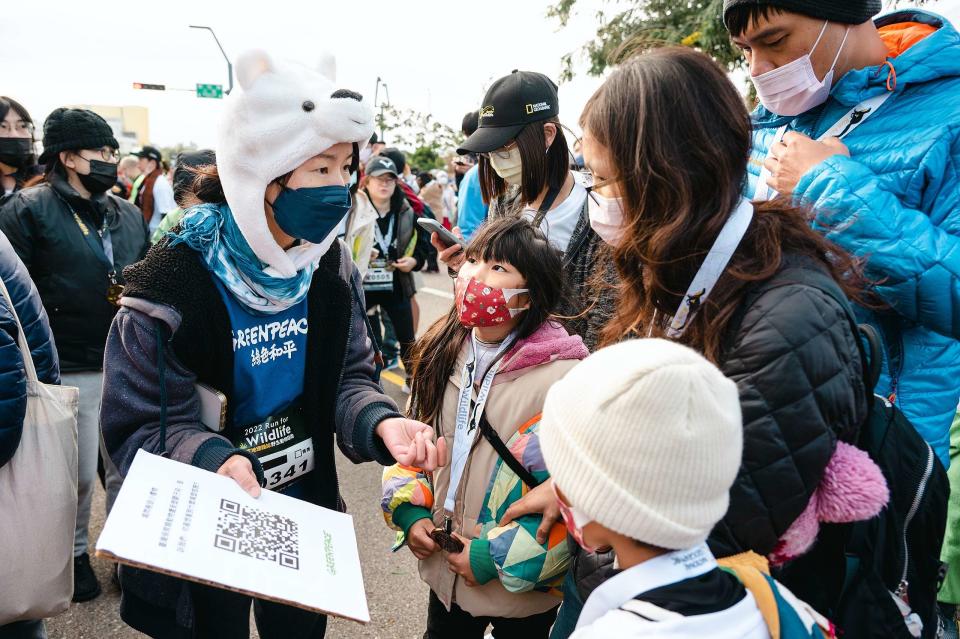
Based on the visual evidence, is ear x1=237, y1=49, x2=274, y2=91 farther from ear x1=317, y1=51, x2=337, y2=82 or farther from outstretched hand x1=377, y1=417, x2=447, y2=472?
outstretched hand x1=377, y1=417, x2=447, y2=472

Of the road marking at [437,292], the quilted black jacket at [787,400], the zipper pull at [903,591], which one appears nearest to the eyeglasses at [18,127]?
the quilted black jacket at [787,400]

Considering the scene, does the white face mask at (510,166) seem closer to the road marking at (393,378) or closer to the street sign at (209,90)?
the road marking at (393,378)

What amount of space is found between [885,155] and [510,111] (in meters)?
1.68

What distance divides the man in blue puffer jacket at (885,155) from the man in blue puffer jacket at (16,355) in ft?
6.16

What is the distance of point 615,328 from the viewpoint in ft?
5.01

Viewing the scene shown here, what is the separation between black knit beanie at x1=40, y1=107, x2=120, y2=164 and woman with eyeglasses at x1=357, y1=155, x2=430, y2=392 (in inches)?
79.9

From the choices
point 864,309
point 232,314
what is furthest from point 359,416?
point 864,309

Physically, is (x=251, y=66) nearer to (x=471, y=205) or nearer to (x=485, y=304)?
(x=485, y=304)

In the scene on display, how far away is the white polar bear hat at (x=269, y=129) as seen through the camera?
154 centimetres

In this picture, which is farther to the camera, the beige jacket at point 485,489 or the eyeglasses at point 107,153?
the eyeglasses at point 107,153

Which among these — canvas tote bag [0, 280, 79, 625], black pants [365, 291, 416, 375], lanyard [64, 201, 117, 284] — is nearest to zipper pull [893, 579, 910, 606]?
canvas tote bag [0, 280, 79, 625]

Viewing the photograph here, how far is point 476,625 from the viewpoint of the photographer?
6.64ft

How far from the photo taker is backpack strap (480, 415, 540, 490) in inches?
71.2

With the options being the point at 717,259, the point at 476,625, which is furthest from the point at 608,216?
the point at 476,625
